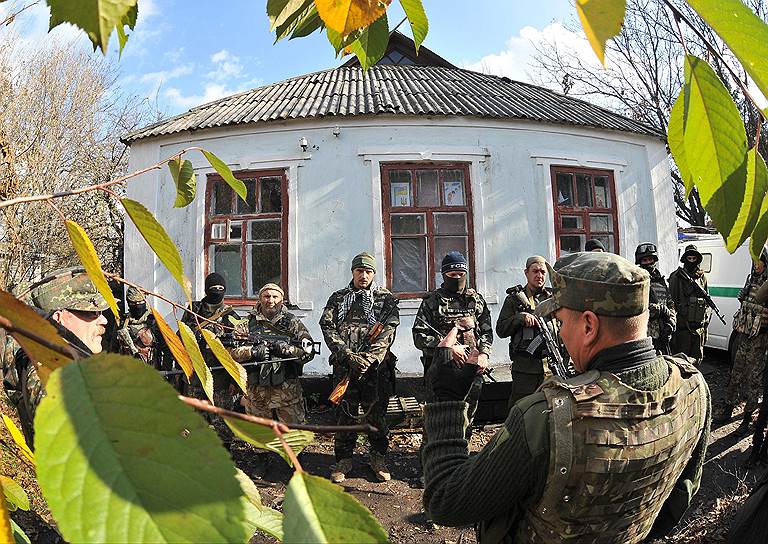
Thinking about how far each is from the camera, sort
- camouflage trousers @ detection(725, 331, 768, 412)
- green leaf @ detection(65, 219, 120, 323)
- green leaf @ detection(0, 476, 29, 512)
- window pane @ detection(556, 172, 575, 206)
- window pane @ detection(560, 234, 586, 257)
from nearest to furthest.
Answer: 1. green leaf @ detection(65, 219, 120, 323)
2. green leaf @ detection(0, 476, 29, 512)
3. camouflage trousers @ detection(725, 331, 768, 412)
4. window pane @ detection(560, 234, 586, 257)
5. window pane @ detection(556, 172, 575, 206)

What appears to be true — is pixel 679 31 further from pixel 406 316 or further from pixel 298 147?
pixel 298 147

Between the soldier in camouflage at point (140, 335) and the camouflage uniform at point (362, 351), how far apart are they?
2.05 metres

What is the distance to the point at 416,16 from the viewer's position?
75cm

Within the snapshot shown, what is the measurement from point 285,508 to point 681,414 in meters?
1.72

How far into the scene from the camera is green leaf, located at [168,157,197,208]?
2.98 ft

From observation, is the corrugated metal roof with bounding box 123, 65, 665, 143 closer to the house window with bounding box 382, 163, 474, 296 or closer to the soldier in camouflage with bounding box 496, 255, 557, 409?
the house window with bounding box 382, 163, 474, 296

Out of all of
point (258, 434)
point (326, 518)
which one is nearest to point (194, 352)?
point (258, 434)

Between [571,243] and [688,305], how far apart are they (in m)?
2.18

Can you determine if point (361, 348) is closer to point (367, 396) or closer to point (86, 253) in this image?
point (367, 396)

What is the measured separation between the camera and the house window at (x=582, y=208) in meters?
9.27

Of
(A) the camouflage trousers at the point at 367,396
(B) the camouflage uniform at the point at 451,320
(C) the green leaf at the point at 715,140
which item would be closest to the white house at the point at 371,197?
(A) the camouflage trousers at the point at 367,396

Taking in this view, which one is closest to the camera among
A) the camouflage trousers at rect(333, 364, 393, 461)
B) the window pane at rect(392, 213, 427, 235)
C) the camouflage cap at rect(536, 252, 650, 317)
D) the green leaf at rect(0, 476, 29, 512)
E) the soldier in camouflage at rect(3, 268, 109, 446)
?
the green leaf at rect(0, 476, 29, 512)

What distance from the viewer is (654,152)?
10.1 metres

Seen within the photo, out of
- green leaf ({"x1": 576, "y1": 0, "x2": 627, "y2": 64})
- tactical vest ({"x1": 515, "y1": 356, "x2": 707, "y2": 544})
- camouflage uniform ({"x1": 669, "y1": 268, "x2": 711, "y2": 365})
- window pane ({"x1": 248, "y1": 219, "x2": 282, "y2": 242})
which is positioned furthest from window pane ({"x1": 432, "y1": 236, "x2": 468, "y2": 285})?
green leaf ({"x1": 576, "y1": 0, "x2": 627, "y2": 64})
